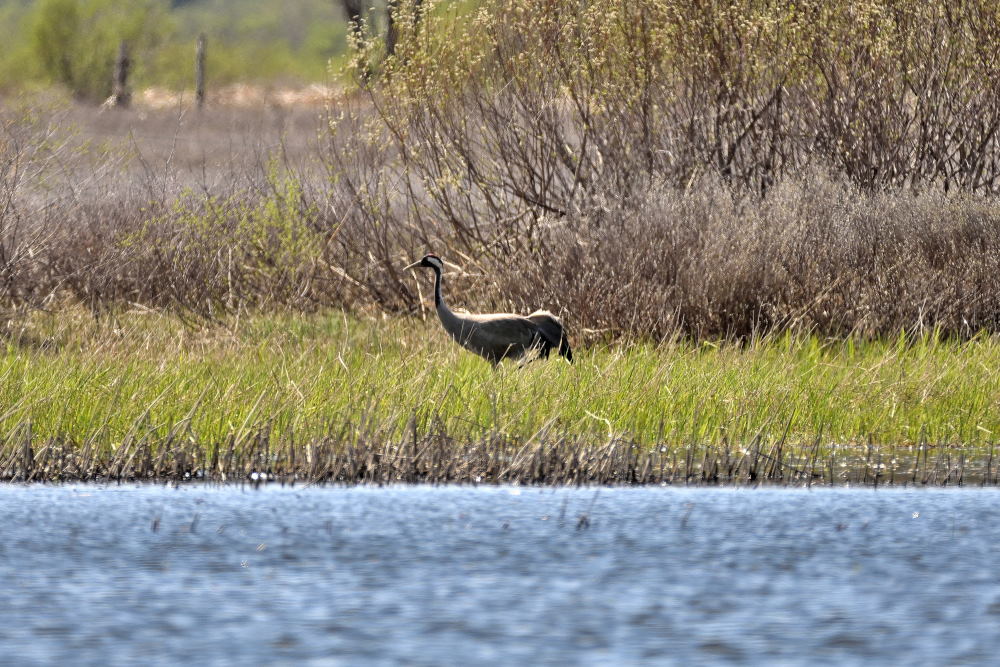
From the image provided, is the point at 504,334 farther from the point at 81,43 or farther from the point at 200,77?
the point at 81,43

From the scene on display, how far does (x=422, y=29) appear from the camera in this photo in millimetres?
15031

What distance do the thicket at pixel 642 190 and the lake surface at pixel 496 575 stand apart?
5441 millimetres

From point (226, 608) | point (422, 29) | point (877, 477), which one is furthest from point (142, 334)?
point (226, 608)

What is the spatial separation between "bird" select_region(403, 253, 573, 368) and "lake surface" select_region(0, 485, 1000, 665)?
11.1 ft

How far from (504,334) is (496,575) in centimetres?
516

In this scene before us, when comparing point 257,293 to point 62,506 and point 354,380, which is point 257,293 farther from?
point 62,506

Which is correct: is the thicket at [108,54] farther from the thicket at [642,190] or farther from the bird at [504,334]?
the bird at [504,334]

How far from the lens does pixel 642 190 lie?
1418 centimetres

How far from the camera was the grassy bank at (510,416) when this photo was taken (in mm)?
8133

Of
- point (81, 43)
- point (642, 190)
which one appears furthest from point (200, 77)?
point (642, 190)

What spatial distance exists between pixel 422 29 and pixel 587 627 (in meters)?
10.4

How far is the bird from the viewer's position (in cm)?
1119

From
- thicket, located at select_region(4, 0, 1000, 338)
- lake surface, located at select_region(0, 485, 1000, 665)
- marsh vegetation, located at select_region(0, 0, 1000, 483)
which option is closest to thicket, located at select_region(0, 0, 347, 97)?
thicket, located at select_region(4, 0, 1000, 338)


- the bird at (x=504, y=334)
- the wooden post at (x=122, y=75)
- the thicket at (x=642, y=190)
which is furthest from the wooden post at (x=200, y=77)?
the bird at (x=504, y=334)
